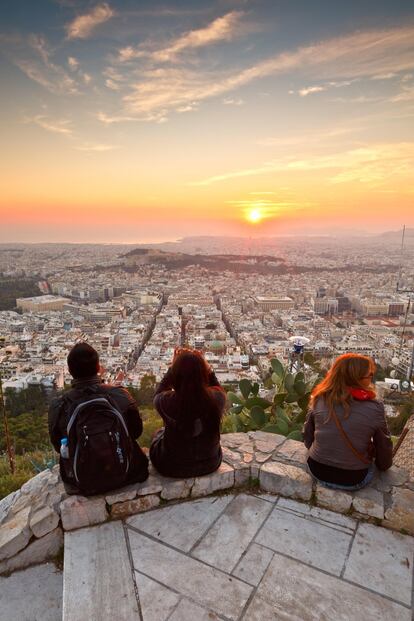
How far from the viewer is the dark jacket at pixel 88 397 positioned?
70.9 inches

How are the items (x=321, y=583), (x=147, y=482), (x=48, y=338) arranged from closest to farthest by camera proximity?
(x=321, y=583), (x=147, y=482), (x=48, y=338)

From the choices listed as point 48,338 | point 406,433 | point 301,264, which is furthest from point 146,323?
point 301,264

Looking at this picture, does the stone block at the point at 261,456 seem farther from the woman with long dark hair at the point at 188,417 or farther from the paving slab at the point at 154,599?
the paving slab at the point at 154,599

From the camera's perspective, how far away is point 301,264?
6412cm

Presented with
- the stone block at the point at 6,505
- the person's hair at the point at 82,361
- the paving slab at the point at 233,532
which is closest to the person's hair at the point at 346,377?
the paving slab at the point at 233,532

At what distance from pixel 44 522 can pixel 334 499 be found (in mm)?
1458

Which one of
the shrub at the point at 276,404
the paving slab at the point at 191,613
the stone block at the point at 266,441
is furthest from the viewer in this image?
the shrub at the point at 276,404

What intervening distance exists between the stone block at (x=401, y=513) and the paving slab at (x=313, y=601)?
43cm

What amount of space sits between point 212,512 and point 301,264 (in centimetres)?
6485

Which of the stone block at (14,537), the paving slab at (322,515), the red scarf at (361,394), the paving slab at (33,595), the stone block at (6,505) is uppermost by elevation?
the red scarf at (361,394)

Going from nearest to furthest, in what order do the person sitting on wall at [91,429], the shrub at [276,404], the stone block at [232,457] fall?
the person sitting on wall at [91,429], the stone block at [232,457], the shrub at [276,404]

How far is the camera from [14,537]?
1804mm

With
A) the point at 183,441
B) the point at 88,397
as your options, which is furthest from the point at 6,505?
the point at 183,441

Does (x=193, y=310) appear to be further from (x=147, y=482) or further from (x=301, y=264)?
(x=301, y=264)
